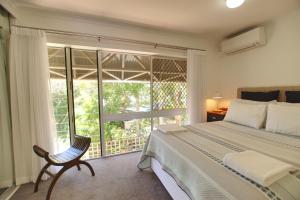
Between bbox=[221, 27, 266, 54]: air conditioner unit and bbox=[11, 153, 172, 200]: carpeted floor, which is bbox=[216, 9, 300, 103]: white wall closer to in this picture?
bbox=[221, 27, 266, 54]: air conditioner unit

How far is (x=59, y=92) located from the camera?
2.48 meters

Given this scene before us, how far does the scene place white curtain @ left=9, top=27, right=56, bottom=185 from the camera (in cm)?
197

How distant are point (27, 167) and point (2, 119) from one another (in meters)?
0.68

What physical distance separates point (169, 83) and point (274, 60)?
1.80 meters

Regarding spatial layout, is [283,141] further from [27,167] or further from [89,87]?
[27,167]

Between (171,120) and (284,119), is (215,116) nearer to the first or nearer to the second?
(171,120)

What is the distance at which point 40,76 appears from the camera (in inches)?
81.7

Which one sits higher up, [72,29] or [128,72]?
[72,29]

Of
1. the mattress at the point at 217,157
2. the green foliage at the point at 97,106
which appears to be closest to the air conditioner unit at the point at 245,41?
the mattress at the point at 217,157

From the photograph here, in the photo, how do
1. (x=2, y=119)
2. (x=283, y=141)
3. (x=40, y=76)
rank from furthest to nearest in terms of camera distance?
1. (x=40, y=76)
2. (x=2, y=119)
3. (x=283, y=141)

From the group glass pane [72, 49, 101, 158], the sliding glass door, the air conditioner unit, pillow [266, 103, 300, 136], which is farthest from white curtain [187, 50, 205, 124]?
glass pane [72, 49, 101, 158]

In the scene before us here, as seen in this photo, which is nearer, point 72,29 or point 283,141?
point 283,141

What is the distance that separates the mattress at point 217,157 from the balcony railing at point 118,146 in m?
0.85

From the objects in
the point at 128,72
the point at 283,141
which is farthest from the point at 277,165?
the point at 128,72
